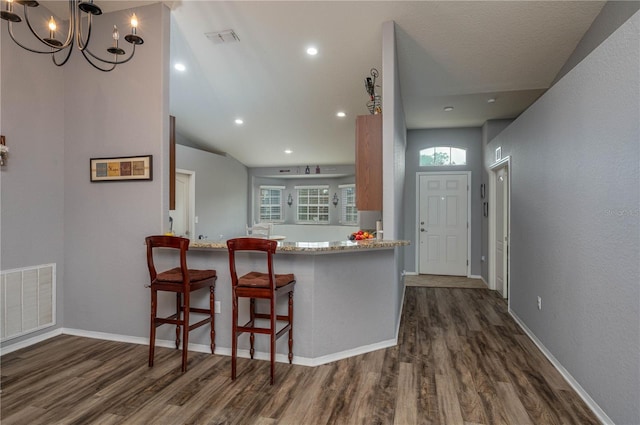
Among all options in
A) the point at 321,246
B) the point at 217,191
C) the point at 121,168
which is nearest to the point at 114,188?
the point at 121,168

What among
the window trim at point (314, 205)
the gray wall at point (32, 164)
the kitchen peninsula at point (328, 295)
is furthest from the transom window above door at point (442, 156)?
the gray wall at point (32, 164)

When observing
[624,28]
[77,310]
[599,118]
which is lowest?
[77,310]

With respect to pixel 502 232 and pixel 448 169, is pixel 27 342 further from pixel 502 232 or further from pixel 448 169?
pixel 448 169

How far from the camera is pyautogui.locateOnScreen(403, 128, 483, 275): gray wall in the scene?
6.25 m

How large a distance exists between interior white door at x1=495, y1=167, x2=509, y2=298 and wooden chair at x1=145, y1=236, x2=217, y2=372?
13.6ft

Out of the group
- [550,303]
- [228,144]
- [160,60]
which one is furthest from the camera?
[228,144]

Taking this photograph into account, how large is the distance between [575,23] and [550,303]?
262 cm

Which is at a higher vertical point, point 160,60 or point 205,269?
point 160,60

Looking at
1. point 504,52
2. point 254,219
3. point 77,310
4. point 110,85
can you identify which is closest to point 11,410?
point 77,310

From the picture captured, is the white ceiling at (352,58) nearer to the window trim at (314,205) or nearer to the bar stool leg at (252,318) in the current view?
the bar stool leg at (252,318)

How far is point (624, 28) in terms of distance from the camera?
1.85m

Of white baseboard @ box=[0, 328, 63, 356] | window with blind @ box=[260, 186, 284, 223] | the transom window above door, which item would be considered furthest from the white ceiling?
white baseboard @ box=[0, 328, 63, 356]

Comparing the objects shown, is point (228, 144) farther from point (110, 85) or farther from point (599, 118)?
point (599, 118)

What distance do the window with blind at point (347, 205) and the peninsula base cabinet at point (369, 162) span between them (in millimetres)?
5043
